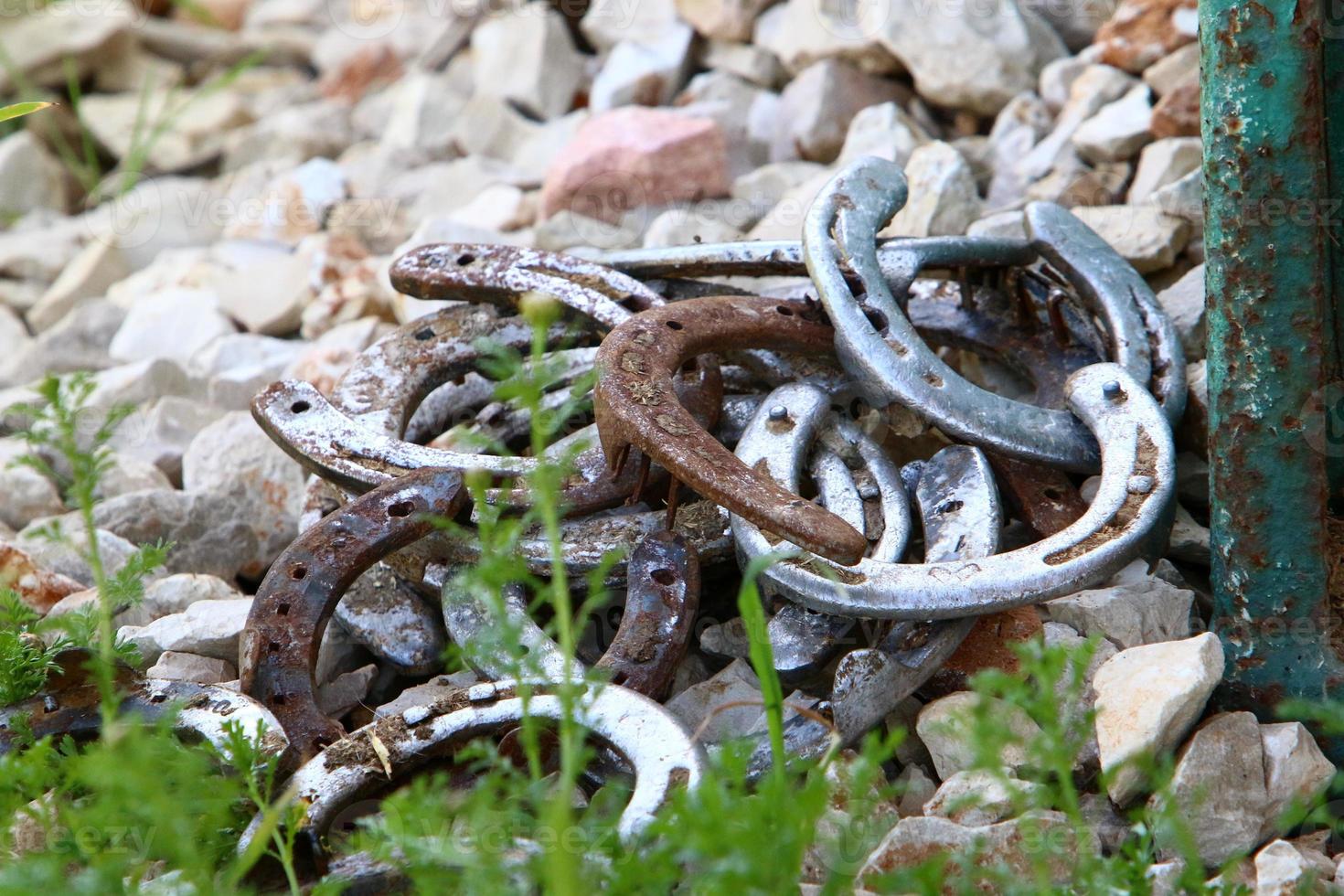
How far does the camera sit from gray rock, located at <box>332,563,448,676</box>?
2.57 m

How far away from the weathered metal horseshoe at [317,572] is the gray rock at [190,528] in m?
0.71

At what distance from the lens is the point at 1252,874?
1950mm

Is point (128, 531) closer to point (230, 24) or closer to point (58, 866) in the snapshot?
point (58, 866)

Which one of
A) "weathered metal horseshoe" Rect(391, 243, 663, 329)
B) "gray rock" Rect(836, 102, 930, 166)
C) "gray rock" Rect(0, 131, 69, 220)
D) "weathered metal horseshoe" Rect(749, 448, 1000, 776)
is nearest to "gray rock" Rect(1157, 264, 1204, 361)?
"weathered metal horseshoe" Rect(749, 448, 1000, 776)

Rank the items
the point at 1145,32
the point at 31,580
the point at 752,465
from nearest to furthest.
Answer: the point at 752,465
the point at 31,580
the point at 1145,32

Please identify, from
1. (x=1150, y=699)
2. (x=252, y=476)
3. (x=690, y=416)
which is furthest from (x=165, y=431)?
(x=1150, y=699)

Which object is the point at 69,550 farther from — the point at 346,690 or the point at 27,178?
the point at 27,178

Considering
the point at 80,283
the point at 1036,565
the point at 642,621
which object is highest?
the point at 1036,565

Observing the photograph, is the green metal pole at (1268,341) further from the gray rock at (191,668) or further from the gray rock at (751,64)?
the gray rock at (751,64)

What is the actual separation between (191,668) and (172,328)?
205 cm

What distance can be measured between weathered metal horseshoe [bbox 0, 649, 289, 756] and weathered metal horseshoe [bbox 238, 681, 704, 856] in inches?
4.3

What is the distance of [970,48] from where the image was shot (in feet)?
13.6

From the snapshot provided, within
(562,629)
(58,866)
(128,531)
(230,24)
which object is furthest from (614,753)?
(230,24)

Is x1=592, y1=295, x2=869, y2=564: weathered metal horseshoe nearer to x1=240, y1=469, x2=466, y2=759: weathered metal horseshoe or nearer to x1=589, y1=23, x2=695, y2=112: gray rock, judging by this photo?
x1=240, y1=469, x2=466, y2=759: weathered metal horseshoe
